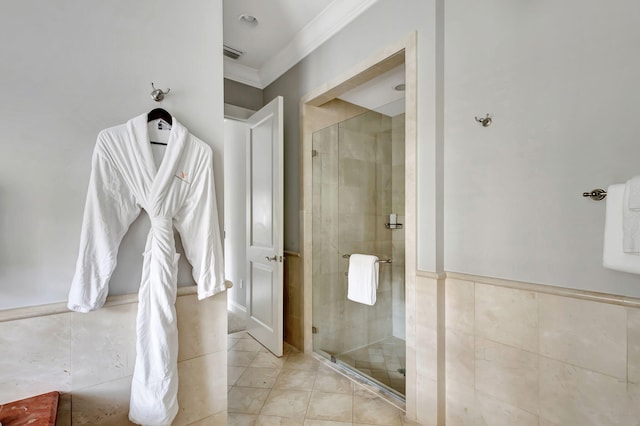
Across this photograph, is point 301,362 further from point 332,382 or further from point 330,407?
point 330,407

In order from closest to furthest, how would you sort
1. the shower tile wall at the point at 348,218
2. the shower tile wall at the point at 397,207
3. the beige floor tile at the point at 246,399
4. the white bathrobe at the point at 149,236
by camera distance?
the white bathrobe at the point at 149,236
the beige floor tile at the point at 246,399
the shower tile wall at the point at 397,207
the shower tile wall at the point at 348,218

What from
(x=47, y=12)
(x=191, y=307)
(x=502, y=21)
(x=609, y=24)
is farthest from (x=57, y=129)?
(x=609, y=24)

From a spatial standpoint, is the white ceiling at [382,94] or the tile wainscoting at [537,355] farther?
the white ceiling at [382,94]

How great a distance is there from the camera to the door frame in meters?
1.77

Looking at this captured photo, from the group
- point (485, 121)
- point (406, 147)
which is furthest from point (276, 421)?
point (485, 121)

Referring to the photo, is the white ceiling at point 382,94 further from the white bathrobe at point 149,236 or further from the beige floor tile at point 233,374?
the beige floor tile at point 233,374

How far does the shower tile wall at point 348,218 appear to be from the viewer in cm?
251

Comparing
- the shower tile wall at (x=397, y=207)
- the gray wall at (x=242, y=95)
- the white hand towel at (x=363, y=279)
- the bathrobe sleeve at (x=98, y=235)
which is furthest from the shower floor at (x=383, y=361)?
the gray wall at (x=242, y=95)

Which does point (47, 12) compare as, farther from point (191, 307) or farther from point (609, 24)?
point (609, 24)

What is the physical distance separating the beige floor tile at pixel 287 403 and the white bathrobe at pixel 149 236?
0.89m

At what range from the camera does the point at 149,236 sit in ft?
4.02

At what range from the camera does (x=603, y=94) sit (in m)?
1.18

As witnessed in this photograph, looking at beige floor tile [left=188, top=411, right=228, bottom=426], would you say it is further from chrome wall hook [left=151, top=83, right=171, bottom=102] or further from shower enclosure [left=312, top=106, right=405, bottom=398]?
chrome wall hook [left=151, top=83, right=171, bottom=102]

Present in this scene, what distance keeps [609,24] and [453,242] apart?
1.10 meters
